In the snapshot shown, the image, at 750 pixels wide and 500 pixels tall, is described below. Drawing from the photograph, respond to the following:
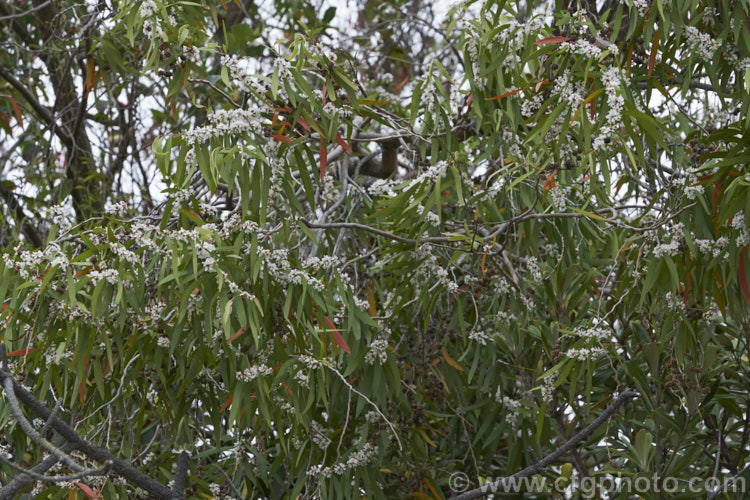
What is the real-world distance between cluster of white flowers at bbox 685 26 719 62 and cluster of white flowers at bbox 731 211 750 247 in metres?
0.44

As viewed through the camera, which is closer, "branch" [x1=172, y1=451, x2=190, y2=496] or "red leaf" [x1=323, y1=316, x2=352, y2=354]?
"branch" [x1=172, y1=451, x2=190, y2=496]

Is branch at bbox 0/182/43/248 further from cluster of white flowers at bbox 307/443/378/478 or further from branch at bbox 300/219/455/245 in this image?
cluster of white flowers at bbox 307/443/378/478

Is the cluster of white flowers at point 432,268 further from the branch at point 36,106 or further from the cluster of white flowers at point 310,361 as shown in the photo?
the branch at point 36,106

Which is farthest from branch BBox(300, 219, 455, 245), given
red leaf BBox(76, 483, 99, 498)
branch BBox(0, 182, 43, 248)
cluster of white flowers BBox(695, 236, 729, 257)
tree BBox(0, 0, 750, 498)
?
branch BBox(0, 182, 43, 248)

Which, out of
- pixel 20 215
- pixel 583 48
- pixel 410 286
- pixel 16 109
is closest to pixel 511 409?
pixel 410 286

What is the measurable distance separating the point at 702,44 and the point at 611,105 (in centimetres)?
42

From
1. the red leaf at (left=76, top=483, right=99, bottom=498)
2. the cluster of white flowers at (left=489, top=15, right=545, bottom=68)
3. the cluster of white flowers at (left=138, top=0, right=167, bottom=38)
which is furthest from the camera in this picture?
the cluster of white flowers at (left=489, top=15, right=545, bottom=68)

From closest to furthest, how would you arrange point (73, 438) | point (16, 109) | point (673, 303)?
point (73, 438)
point (673, 303)
point (16, 109)

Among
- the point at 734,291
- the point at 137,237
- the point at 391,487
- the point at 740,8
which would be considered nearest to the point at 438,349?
the point at 391,487

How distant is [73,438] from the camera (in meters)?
1.68

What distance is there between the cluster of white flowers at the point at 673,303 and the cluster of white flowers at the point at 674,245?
12 cm

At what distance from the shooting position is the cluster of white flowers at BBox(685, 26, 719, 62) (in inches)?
80.8

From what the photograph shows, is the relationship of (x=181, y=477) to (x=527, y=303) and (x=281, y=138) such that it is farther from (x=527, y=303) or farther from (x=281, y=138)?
(x=527, y=303)

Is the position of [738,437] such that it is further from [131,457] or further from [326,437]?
[131,457]
